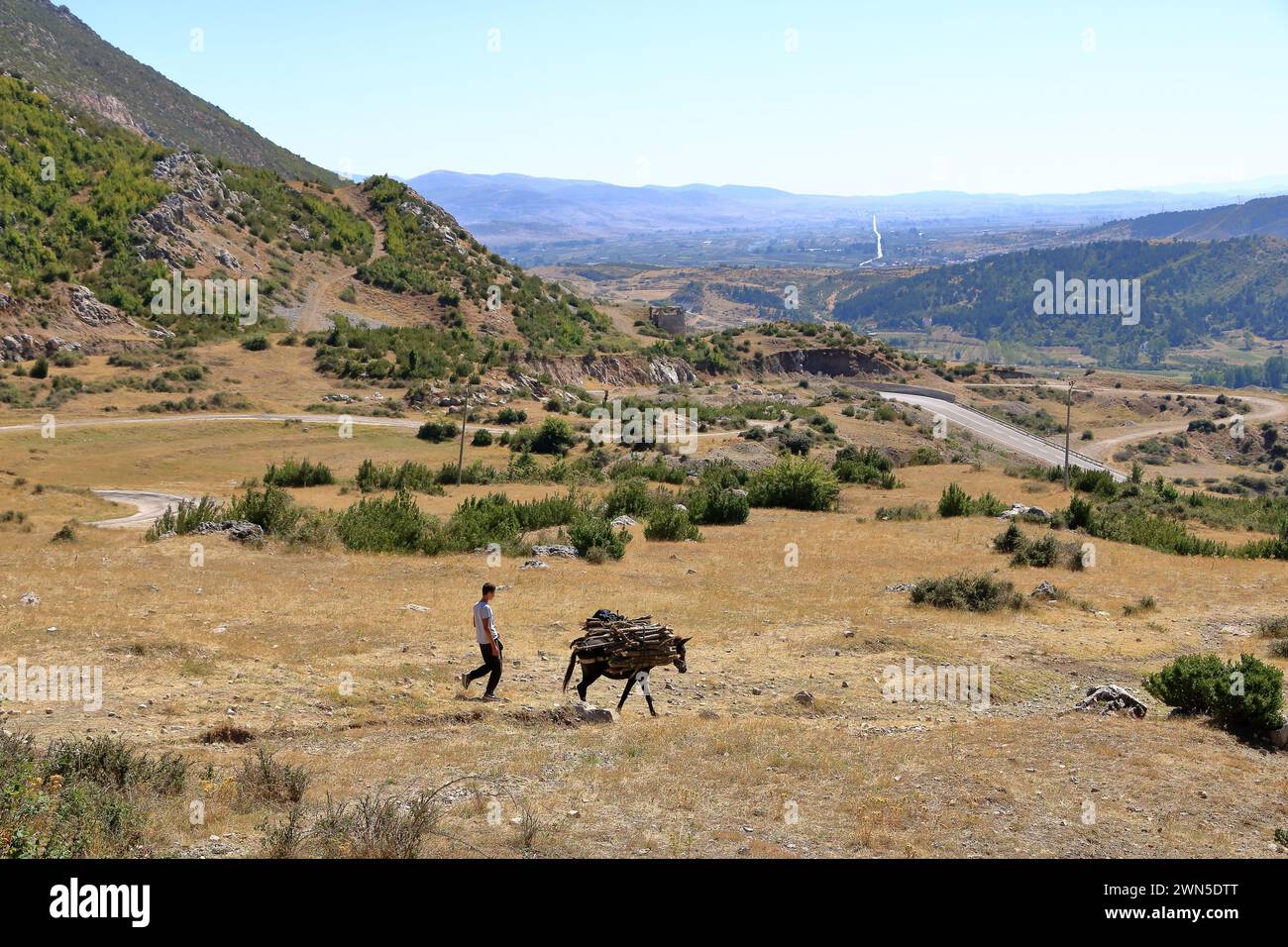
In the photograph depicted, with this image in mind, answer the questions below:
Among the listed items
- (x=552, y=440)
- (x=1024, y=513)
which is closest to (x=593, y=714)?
(x=1024, y=513)

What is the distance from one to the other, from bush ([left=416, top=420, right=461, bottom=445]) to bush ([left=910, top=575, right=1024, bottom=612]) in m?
33.0

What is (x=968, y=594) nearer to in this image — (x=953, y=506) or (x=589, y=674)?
(x=589, y=674)

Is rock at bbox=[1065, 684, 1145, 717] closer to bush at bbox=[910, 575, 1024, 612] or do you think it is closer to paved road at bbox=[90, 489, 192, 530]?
bush at bbox=[910, 575, 1024, 612]

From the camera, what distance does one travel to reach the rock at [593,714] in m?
12.5

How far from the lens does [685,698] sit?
47.2 ft

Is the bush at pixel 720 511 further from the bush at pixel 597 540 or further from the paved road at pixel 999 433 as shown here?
the paved road at pixel 999 433

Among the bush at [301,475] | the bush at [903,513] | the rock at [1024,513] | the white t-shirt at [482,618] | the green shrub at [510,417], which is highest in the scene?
the green shrub at [510,417]

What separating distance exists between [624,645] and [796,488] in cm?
2403

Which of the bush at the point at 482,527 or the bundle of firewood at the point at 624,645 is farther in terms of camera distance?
the bush at the point at 482,527

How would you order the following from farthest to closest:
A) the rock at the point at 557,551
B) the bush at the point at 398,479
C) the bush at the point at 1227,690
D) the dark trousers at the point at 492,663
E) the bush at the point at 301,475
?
the bush at the point at 301,475 < the bush at the point at 398,479 < the rock at the point at 557,551 < the dark trousers at the point at 492,663 < the bush at the point at 1227,690

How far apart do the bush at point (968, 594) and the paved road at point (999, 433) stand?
4435 cm

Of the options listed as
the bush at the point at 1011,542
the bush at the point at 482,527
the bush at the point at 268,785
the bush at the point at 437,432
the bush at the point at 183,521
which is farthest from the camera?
the bush at the point at 437,432

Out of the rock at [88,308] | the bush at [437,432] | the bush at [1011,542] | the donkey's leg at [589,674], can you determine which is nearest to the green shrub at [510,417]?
the bush at [437,432]

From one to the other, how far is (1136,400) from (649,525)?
3466 inches
